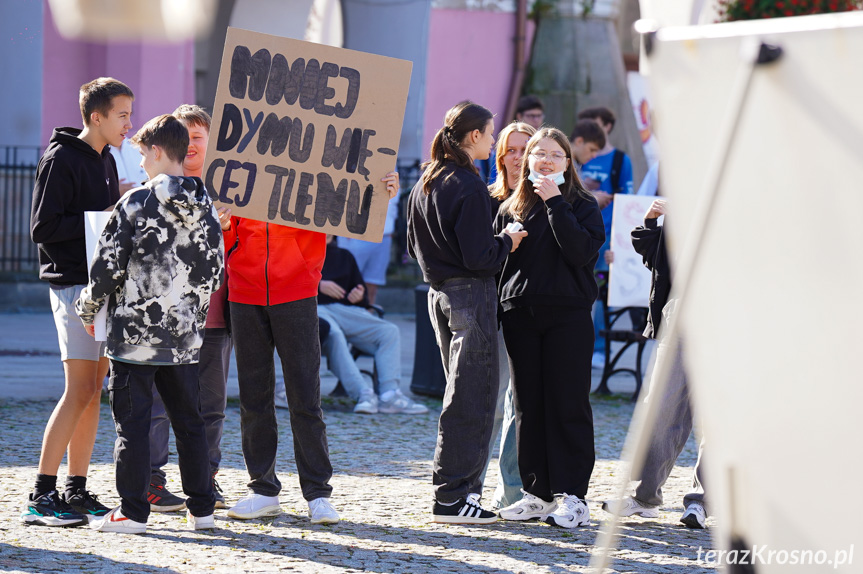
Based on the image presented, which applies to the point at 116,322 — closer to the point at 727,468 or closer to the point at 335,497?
the point at 335,497

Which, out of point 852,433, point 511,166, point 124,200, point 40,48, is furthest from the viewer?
point 40,48

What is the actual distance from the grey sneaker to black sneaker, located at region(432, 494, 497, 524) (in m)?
3.14

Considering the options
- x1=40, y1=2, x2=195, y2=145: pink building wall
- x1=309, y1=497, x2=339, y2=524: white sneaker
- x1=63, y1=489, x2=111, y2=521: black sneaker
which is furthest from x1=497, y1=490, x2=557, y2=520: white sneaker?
x1=40, y1=2, x2=195, y2=145: pink building wall

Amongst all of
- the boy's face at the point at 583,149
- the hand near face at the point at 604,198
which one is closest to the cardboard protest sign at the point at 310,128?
the hand near face at the point at 604,198

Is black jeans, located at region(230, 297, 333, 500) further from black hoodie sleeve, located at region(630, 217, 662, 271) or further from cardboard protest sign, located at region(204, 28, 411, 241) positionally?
black hoodie sleeve, located at region(630, 217, 662, 271)

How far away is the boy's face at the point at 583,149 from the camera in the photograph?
870cm

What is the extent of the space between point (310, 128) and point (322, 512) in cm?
161

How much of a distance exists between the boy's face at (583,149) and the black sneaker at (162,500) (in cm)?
474

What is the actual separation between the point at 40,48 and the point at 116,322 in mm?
10890

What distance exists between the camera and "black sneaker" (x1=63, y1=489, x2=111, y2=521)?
4.72 meters

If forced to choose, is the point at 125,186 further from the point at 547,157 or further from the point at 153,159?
the point at 547,157

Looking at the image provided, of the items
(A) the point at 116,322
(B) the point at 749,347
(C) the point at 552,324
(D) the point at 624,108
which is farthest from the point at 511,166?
(D) the point at 624,108

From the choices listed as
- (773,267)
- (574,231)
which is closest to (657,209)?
(574,231)

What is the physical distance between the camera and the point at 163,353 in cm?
439
